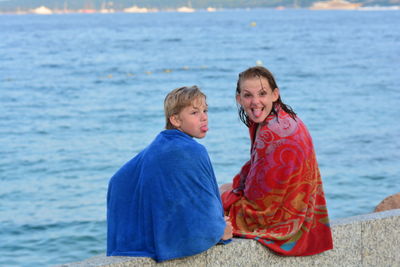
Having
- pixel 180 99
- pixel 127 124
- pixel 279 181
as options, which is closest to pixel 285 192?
pixel 279 181

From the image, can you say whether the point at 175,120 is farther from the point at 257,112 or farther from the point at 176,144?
the point at 257,112

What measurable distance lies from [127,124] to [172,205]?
54.2 feet

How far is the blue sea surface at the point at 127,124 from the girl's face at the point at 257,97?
20.7ft

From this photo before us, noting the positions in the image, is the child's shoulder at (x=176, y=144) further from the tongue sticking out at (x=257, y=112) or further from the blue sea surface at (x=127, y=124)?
the blue sea surface at (x=127, y=124)

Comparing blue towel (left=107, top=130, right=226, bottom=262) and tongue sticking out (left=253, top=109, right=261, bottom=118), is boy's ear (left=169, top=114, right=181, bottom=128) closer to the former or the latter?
blue towel (left=107, top=130, right=226, bottom=262)

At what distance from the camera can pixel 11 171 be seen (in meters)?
14.8

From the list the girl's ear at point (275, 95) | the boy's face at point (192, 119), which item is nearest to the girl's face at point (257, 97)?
the girl's ear at point (275, 95)

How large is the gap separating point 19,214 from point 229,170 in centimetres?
430

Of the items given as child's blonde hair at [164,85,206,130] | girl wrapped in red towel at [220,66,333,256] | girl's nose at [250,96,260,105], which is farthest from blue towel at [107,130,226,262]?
girl's nose at [250,96,260,105]

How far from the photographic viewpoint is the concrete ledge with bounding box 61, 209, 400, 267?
3.47 metres

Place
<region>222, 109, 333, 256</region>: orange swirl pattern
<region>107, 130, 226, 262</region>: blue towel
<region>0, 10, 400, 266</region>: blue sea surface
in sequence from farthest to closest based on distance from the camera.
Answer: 1. <region>0, 10, 400, 266</region>: blue sea surface
2. <region>222, 109, 333, 256</region>: orange swirl pattern
3. <region>107, 130, 226, 262</region>: blue towel

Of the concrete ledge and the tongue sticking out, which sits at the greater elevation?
the tongue sticking out

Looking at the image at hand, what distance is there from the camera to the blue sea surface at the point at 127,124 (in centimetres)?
1130

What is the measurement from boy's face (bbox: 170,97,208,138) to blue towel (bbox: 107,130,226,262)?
0.15 feet
